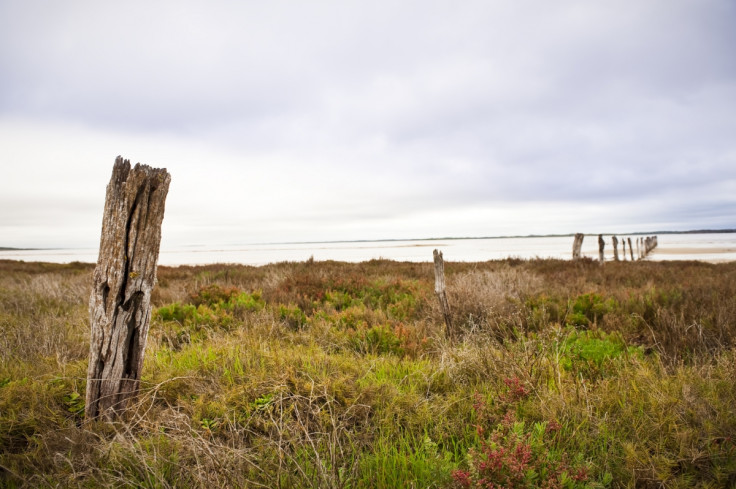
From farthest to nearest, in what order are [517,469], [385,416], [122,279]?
[385,416] < [122,279] < [517,469]

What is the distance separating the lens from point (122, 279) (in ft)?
8.89

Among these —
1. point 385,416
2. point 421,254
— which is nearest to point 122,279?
point 385,416

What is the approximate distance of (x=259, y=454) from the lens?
239 centimetres

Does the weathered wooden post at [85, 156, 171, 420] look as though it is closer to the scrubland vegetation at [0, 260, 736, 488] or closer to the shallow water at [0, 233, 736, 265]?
the scrubland vegetation at [0, 260, 736, 488]

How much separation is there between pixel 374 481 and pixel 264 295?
296 inches

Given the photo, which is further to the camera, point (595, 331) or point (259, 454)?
point (595, 331)

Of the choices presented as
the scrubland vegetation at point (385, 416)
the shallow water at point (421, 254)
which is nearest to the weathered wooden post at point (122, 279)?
the scrubland vegetation at point (385, 416)

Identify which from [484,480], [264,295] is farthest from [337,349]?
[264,295]

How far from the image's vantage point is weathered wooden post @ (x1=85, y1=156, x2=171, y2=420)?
268 centimetres

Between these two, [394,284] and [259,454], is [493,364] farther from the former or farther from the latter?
[394,284]

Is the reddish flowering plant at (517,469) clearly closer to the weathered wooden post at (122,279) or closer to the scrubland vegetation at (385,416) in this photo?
the scrubland vegetation at (385,416)

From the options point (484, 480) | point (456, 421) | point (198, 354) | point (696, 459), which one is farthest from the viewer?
point (198, 354)

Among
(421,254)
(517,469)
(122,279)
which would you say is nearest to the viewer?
(517,469)

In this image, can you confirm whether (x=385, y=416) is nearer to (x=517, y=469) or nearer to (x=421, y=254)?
(x=517, y=469)
